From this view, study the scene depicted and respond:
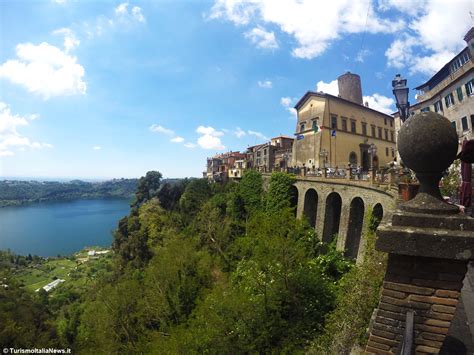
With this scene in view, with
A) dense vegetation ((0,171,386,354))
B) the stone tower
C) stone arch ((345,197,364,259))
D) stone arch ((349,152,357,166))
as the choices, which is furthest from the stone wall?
the stone tower

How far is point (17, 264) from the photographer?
3041 inches

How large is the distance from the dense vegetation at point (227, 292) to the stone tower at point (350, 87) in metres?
20.0

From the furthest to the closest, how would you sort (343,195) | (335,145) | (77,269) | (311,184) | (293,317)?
(77,269)
(335,145)
(311,184)
(343,195)
(293,317)

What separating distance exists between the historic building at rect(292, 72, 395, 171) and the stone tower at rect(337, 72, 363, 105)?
15.0ft

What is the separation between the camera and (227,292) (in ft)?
54.3

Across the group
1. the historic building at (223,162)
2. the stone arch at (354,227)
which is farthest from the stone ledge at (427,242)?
the historic building at (223,162)

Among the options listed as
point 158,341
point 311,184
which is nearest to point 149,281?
point 158,341

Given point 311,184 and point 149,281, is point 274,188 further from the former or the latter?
point 149,281

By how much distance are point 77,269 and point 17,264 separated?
18.5 meters

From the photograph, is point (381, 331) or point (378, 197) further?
point (378, 197)

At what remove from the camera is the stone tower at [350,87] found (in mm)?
39438

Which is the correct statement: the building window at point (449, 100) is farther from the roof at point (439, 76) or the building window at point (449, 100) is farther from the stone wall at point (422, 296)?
the stone wall at point (422, 296)

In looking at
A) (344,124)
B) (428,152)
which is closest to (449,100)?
(344,124)

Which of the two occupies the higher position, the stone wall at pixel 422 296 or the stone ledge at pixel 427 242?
the stone ledge at pixel 427 242
